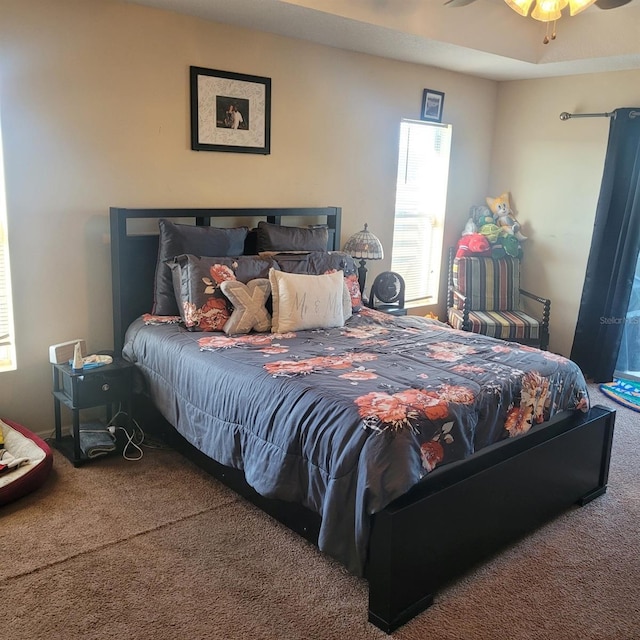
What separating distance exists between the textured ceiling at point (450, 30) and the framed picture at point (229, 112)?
30 centimetres

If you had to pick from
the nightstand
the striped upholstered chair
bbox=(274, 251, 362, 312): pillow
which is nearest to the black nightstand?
bbox=(274, 251, 362, 312): pillow

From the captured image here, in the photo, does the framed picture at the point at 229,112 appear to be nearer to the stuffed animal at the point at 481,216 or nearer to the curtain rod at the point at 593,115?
the stuffed animal at the point at 481,216

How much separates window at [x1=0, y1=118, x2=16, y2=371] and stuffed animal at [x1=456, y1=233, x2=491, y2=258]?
3286 millimetres

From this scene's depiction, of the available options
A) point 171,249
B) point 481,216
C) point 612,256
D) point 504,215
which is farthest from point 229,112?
point 612,256

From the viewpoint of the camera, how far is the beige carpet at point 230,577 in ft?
6.63

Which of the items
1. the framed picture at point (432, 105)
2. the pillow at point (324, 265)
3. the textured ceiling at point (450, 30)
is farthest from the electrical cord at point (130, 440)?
the framed picture at point (432, 105)

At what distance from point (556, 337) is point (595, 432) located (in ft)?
7.68

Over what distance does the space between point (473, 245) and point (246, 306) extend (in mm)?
2440

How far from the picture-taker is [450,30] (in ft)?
12.5

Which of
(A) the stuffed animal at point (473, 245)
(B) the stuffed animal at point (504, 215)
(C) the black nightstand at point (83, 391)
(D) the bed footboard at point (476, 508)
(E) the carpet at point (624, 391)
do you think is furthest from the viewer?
(B) the stuffed animal at point (504, 215)

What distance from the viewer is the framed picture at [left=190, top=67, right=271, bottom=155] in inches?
139

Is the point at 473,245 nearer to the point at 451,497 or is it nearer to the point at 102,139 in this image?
the point at 102,139

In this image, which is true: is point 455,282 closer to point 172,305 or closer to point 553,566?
point 172,305

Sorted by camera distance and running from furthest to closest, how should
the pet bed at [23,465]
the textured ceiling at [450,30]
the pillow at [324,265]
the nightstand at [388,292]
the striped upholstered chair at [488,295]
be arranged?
the striped upholstered chair at [488,295] < the nightstand at [388,292] < the pillow at [324,265] < the textured ceiling at [450,30] < the pet bed at [23,465]
